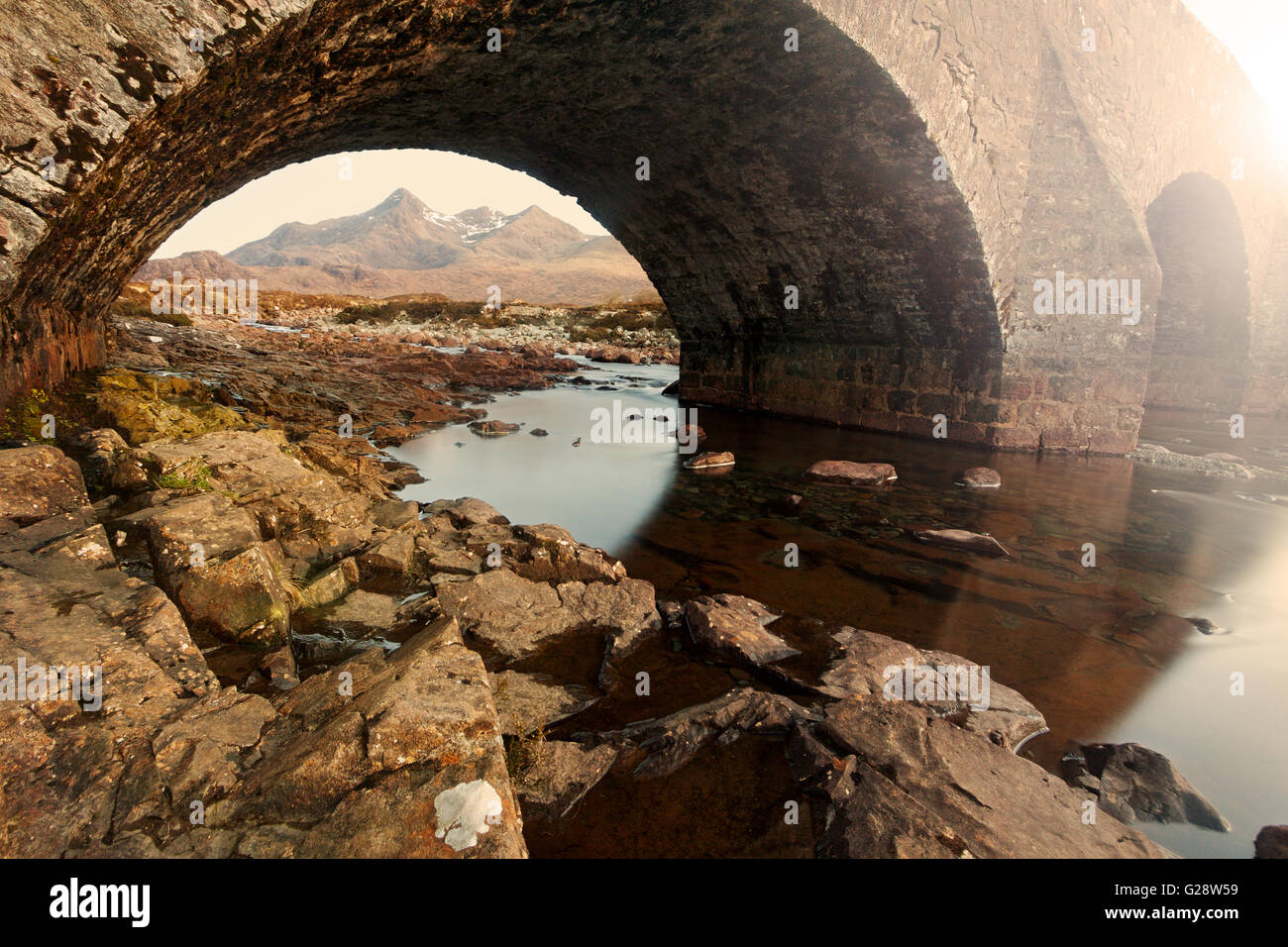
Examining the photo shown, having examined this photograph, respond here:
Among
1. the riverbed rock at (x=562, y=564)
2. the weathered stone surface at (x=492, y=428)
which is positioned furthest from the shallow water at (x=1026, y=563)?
the riverbed rock at (x=562, y=564)

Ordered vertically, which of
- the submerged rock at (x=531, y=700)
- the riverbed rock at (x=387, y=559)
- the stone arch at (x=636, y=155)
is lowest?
the submerged rock at (x=531, y=700)

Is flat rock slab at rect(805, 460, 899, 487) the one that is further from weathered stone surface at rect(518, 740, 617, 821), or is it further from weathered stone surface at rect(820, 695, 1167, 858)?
weathered stone surface at rect(518, 740, 617, 821)

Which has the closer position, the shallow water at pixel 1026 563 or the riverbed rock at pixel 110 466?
the shallow water at pixel 1026 563

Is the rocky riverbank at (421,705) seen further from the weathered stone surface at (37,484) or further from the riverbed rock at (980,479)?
the riverbed rock at (980,479)

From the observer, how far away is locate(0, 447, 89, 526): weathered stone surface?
369 cm

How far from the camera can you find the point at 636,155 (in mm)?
10375

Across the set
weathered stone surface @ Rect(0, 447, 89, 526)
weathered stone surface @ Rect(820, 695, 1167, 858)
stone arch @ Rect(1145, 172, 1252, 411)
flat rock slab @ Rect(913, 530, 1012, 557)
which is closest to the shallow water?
flat rock slab @ Rect(913, 530, 1012, 557)

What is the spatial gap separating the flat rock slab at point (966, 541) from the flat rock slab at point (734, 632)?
2.82m

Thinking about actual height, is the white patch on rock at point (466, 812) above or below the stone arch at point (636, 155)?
below

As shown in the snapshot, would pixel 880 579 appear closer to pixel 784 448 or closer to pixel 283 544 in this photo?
pixel 283 544

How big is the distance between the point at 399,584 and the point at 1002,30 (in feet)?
34.6

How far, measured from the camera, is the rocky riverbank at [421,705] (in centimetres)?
226

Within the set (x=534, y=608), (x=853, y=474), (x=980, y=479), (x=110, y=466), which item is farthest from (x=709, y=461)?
(x=110, y=466)
